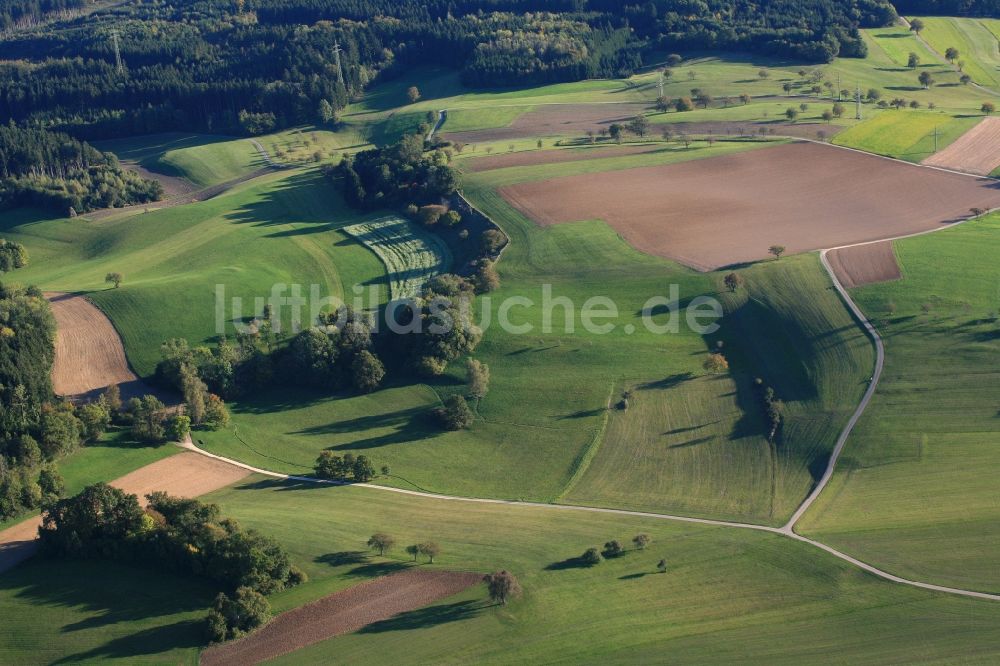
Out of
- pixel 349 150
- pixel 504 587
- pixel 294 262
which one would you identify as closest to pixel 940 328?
pixel 504 587

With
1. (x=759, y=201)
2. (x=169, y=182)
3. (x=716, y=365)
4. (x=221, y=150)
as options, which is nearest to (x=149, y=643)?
(x=716, y=365)

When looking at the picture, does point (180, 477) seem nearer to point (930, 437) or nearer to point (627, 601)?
point (627, 601)

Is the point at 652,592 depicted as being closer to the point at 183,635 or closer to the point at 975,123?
the point at 183,635

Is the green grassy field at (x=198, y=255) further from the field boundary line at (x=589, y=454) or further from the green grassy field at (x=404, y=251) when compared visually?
the field boundary line at (x=589, y=454)

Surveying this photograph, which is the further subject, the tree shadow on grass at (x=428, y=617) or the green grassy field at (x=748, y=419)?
the green grassy field at (x=748, y=419)

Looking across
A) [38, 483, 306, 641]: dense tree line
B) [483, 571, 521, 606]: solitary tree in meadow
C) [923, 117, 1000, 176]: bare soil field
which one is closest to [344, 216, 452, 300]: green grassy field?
[38, 483, 306, 641]: dense tree line

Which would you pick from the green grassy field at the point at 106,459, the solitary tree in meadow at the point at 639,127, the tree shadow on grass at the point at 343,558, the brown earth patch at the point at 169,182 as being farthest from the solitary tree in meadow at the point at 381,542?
the brown earth patch at the point at 169,182
